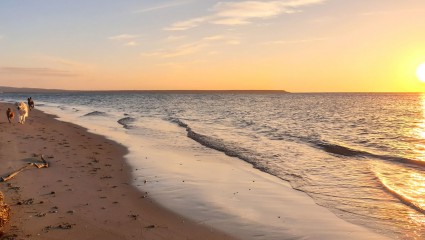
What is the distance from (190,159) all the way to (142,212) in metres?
7.51

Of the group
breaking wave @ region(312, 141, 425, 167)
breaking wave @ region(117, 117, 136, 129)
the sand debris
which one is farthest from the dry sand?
breaking wave @ region(117, 117, 136, 129)

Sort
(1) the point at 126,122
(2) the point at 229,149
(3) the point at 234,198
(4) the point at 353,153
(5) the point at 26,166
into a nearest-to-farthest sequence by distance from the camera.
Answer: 1. (3) the point at 234,198
2. (5) the point at 26,166
3. (4) the point at 353,153
4. (2) the point at 229,149
5. (1) the point at 126,122

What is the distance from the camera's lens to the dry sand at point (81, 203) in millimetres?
7051

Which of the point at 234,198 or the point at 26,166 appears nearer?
the point at 234,198

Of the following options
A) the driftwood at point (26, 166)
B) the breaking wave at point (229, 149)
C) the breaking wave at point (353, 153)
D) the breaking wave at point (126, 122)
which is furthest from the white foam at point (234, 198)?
the breaking wave at point (126, 122)

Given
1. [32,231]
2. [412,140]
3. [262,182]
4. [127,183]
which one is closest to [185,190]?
[127,183]

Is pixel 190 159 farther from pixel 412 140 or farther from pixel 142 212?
pixel 412 140

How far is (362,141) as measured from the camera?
78.6 feet

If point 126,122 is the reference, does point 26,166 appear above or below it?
above

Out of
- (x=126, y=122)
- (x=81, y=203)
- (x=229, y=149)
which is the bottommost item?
(x=126, y=122)

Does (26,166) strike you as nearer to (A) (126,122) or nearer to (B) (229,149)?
(B) (229,149)

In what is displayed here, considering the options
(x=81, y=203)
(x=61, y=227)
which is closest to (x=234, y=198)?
(x=81, y=203)

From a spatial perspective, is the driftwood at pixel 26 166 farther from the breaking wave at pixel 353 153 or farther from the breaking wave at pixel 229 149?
the breaking wave at pixel 353 153

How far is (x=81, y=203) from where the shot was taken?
8.71 metres
